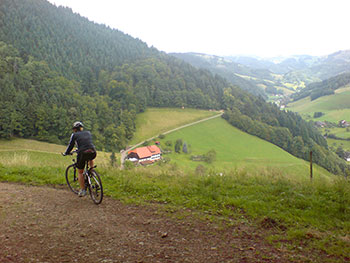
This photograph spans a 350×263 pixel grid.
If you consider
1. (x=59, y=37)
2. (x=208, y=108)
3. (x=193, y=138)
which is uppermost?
(x=59, y=37)

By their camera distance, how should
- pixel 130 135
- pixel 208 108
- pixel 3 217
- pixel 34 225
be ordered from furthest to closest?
pixel 208 108 < pixel 130 135 < pixel 3 217 < pixel 34 225

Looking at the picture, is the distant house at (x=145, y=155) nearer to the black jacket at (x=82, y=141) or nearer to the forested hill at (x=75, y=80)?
the forested hill at (x=75, y=80)

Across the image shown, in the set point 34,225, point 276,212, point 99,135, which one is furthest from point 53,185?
point 99,135

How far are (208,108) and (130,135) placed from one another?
49.8 metres

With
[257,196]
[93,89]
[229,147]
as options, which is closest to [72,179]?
[257,196]

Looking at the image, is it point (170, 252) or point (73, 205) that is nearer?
point (170, 252)

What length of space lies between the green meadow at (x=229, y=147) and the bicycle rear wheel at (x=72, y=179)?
4827 cm

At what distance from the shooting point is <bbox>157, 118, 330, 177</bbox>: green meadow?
202 ft

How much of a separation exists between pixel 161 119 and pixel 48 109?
40664 millimetres

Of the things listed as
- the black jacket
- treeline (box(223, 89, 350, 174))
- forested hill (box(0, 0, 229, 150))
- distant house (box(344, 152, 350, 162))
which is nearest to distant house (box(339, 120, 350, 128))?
treeline (box(223, 89, 350, 174))

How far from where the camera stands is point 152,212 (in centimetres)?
660

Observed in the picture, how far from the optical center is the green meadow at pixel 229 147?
61500 mm

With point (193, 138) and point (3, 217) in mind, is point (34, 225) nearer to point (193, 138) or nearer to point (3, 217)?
point (3, 217)

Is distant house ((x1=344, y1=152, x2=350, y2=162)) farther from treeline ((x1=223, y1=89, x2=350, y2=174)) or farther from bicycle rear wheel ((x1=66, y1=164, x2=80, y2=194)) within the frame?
bicycle rear wheel ((x1=66, y1=164, x2=80, y2=194))
